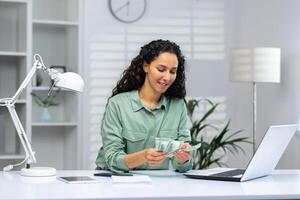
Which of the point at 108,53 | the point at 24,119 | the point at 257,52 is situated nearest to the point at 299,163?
the point at 257,52

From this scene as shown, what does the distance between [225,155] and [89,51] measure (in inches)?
57.4

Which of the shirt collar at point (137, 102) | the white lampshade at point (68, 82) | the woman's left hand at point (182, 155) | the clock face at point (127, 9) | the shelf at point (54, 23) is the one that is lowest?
the woman's left hand at point (182, 155)

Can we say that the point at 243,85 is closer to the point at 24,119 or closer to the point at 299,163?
the point at 299,163

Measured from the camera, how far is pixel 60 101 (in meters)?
4.68

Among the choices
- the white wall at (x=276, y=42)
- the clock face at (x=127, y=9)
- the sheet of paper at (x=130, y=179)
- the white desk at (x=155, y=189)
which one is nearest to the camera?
the white desk at (x=155, y=189)

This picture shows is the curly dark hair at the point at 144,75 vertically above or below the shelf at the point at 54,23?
below

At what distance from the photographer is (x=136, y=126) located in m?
2.69

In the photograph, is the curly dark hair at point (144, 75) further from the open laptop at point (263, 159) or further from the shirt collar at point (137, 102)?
the open laptop at point (263, 159)

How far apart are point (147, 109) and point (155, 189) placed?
689 millimetres

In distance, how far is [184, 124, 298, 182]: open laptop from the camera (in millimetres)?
2281

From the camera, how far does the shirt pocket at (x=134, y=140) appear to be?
8.80ft

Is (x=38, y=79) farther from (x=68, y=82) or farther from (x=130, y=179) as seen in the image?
(x=130, y=179)

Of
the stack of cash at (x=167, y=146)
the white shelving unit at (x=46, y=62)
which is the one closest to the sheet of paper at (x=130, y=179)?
the stack of cash at (x=167, y=146)

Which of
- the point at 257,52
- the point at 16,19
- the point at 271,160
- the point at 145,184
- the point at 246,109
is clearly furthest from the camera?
the point at 246,109
